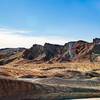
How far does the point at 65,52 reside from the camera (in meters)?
105

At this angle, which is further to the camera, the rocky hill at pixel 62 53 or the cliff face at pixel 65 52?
the cliff face at pixel 65 52

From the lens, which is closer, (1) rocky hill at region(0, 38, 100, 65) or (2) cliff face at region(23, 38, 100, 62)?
(1) rocky hill at region(0, 38, 100, 65)

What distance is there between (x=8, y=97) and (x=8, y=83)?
593 mm

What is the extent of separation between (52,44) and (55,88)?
91567 millimetres

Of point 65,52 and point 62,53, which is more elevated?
point 65,52

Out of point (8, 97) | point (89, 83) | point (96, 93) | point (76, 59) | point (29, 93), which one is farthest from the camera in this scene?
point (76, 59)

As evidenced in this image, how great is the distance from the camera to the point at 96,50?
307 ft

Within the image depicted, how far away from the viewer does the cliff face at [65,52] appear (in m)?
93.6

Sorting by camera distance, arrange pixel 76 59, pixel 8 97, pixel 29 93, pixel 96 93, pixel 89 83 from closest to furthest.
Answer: pixel 8 97 → pixel 29 93 → pixel 96 93 → pixel 89 83 → pixel 76 59

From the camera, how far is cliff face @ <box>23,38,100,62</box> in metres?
93.6

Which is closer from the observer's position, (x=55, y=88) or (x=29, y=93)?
(x=29, y=93)

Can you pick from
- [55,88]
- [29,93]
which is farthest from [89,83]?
[29,93]

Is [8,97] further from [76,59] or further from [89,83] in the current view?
[76,59]

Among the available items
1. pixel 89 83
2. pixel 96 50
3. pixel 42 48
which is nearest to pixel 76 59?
pixel 96 50
